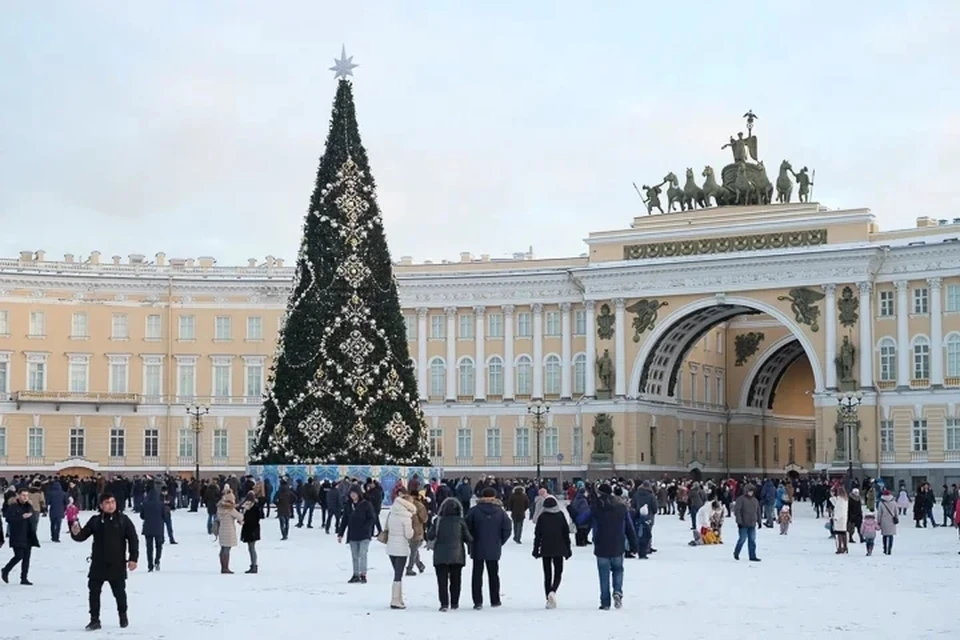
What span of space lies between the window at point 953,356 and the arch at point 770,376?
15113mm

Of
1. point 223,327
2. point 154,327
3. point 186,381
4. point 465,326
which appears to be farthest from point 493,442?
point 154,327

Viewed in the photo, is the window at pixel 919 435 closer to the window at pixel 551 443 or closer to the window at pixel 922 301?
the window at pixel 922 301

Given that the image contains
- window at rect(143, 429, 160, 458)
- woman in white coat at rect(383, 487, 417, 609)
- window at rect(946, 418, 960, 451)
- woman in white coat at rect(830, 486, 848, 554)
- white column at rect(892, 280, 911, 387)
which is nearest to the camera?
woman in white coat at rect(383, 487, 417, 609)

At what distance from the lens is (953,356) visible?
2689 inches

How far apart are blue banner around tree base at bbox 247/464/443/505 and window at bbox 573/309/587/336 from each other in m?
32.2

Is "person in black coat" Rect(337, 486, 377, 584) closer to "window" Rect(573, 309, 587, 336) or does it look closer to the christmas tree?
the christmas tree

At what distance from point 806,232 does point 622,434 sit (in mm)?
11895

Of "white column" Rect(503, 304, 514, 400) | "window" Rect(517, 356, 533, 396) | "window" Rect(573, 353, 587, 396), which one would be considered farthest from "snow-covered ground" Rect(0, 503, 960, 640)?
"white column" Rect(503, 304, 514, 400)

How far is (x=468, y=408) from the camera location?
7944 cm

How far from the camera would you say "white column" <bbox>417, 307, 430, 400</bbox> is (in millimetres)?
79938

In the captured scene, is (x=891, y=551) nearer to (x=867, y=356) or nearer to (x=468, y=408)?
(x=867, y=356)

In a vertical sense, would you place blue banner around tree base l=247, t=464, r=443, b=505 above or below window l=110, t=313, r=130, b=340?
below

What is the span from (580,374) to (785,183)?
40.5 ft

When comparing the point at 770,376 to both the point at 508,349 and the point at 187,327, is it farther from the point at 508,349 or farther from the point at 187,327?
the point at 187,327
